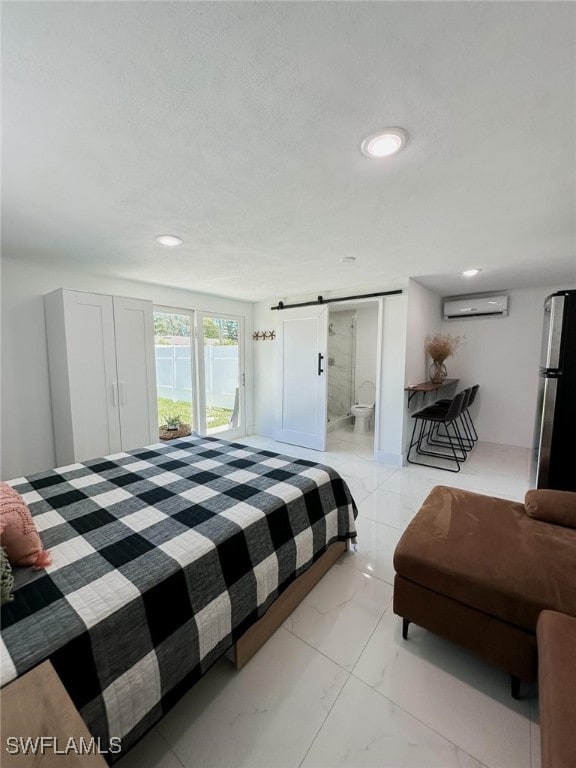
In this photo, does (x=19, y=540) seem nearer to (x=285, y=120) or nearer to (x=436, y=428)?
(x=285, y=120)

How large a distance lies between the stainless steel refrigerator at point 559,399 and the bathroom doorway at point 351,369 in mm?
3161

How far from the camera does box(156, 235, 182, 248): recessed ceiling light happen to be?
2.21 meters

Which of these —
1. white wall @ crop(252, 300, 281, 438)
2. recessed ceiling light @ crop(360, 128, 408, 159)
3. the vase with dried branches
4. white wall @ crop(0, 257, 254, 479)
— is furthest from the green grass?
recessed ceiling light @ crop(360, 128, 408, 159)

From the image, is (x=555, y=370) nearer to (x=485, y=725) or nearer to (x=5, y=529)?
(x=485, y=725)

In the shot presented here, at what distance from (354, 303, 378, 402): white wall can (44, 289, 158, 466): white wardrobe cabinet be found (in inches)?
149

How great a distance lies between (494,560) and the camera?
51.0 inches

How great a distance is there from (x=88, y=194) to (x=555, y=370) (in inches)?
122

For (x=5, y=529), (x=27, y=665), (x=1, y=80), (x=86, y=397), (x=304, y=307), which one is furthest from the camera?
(x=304, y=307)

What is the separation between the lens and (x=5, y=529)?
104 centimetres

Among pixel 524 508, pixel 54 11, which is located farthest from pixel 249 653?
pixel 54 11

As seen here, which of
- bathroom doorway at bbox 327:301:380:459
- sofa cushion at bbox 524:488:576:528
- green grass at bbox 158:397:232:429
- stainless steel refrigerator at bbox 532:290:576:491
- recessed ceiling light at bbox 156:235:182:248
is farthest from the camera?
bathroom doorway at bbox 327:301:380:459

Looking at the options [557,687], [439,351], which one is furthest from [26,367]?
[439,351]

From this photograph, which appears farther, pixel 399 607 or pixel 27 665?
pixel 399 607
